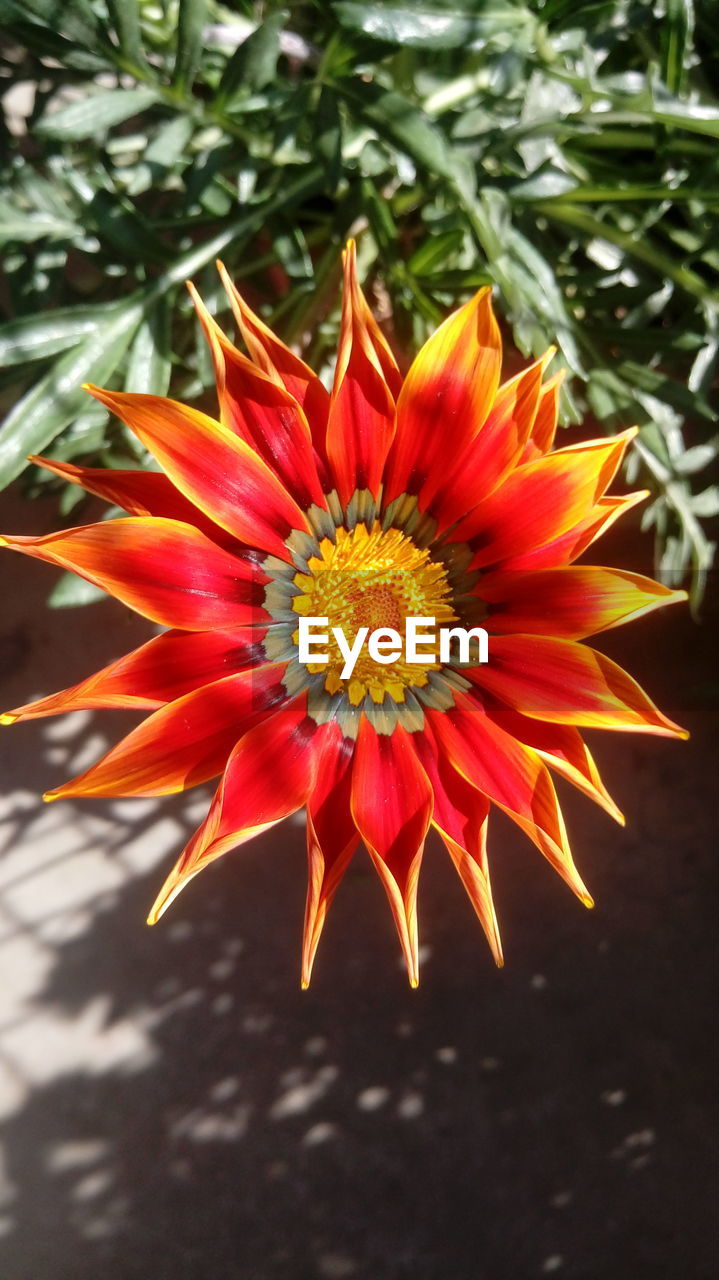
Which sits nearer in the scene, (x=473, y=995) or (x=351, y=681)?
(x=351, y=681)

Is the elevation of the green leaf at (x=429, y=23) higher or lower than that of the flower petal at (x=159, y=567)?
higher

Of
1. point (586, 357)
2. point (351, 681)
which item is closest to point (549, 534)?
point (351, 681)

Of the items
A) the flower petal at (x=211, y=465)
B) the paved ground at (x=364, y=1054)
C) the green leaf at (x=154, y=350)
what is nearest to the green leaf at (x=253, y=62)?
the green leaf at (x=154, y=350)

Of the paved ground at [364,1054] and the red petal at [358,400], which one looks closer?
the red petal at [358,400]

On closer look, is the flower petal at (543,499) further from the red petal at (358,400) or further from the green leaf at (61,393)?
the green leaf at (61,393)

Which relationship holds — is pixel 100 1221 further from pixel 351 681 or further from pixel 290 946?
pixel 351 681

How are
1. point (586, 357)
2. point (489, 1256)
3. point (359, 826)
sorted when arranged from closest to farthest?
point (359, 826)
point (586, 357)
point (489, 1256)
